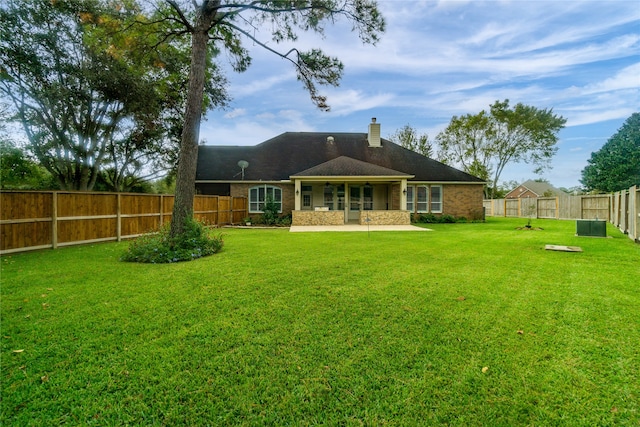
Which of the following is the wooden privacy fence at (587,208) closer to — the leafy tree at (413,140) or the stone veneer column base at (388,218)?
the stone veneer column base at (388,218)

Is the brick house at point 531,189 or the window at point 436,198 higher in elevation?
the brick house at point 531,189

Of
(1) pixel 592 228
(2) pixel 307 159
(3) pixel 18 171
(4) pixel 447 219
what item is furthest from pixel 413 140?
(3) pixel 18 171

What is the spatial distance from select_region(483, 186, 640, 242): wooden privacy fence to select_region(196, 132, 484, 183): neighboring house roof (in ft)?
23.0

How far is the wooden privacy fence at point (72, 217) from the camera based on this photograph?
745 cm

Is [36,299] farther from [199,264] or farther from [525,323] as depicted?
[525,323]

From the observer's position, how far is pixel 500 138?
33.7 meters

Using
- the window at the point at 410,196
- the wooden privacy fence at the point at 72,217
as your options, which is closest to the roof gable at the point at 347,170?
the window at the point at 410,196

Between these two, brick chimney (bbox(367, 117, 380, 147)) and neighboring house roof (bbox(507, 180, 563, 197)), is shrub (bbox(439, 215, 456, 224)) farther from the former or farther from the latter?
neighboring house roof (bbox(507, 180, 563, 197))

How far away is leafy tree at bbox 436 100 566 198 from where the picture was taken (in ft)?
105

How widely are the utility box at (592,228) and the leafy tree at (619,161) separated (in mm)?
31284

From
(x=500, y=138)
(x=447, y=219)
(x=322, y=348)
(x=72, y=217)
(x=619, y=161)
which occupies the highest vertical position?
(x=500, y=138)

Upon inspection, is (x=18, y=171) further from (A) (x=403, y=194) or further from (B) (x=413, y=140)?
(B) (x=413, y=140)

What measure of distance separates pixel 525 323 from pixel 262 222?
53.3ft

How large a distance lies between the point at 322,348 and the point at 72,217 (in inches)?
381
